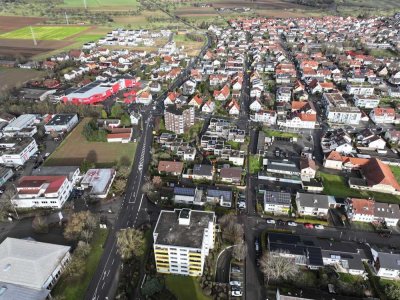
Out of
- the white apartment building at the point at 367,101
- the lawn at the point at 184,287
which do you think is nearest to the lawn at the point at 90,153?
the lawn at the point at 184,287

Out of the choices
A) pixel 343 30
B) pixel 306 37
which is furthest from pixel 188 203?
pixel 343 30

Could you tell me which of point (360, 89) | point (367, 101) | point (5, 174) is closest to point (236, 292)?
point (5, 174)

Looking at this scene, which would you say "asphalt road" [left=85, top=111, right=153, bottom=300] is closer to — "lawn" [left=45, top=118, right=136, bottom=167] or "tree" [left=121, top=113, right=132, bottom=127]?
"lawn" [left=45, top=118, right=136, bottom=167]

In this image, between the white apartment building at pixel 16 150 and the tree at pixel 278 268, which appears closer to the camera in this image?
the tree at pixel 278 268

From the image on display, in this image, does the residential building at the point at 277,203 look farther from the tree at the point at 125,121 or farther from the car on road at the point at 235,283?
the tree at the point at 125,121

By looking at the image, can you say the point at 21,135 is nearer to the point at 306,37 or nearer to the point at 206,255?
the point at 206,255

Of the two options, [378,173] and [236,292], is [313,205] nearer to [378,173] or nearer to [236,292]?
[378,173]

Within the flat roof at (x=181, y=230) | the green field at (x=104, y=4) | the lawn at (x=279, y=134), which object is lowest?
the lawn at (x=279, y=134)

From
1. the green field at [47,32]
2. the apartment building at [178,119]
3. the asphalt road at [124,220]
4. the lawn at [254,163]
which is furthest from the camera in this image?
the green field at [47,32]
